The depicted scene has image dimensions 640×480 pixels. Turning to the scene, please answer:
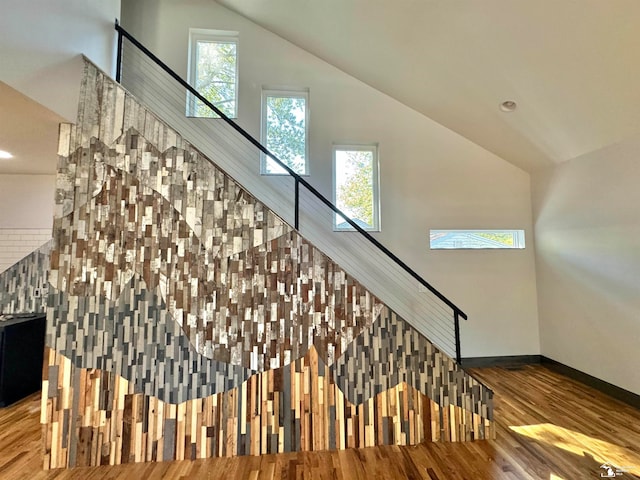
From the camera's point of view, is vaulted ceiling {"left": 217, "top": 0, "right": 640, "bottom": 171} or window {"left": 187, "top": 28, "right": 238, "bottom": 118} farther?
window {"left": 187, "top": 28, "right": 238, "bottom": 118}

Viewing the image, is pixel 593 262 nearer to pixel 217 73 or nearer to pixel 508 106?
pixel 508 106

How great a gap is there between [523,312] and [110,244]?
503cm

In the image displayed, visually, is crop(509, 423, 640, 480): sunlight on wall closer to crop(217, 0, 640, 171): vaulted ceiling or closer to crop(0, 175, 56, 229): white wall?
crop(217, 0, 640, 171): vaulted ceiling

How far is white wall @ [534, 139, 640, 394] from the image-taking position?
3.17m

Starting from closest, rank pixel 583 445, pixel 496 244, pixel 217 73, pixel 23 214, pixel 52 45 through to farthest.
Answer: pixel 52 45 < pixel 583 445 < pixel 23 214 < pixel 217 73 < pixel 496 244

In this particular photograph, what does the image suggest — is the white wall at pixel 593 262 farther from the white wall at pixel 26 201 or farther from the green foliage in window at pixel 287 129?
the white wall at pixel 26 201

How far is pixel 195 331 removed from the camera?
7.47 ft

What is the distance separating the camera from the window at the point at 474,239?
423cm

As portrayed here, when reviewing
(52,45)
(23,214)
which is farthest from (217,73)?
(23,214)

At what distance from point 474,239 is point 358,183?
184 centimetres

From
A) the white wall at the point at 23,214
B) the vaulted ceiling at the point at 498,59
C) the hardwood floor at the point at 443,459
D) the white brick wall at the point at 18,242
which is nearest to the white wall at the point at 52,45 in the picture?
the white wall at the point at 23,214

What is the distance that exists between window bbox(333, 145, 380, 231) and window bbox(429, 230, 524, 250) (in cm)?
88

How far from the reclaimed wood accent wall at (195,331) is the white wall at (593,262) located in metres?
2.13

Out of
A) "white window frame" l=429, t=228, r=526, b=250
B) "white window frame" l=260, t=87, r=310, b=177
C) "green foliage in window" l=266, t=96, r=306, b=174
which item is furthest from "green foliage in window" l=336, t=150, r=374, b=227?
"white window frame" l=429, t=228, r=526, b=250
